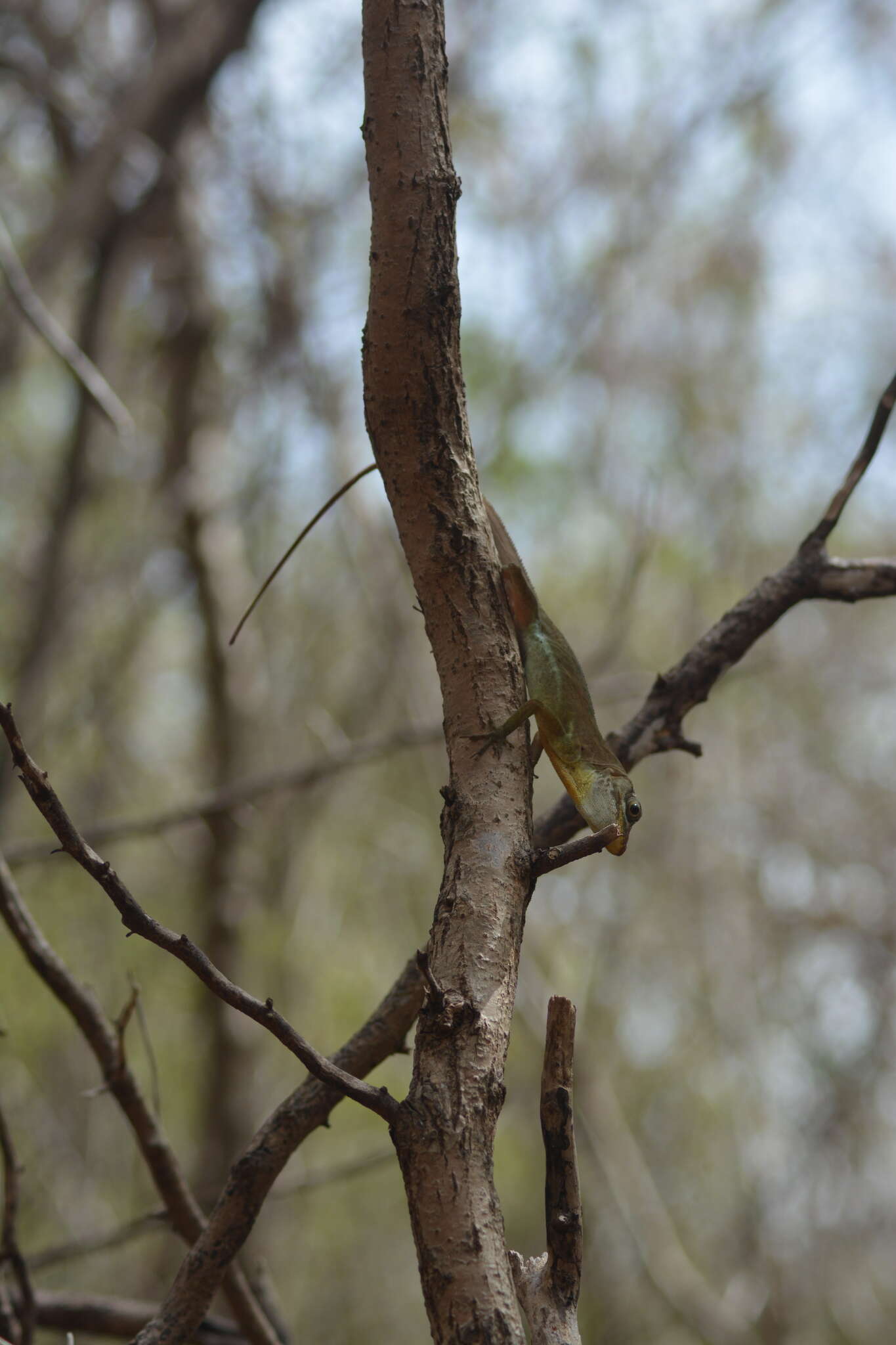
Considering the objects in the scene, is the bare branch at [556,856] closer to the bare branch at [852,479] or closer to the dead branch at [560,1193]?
the dead branch at [560,1193]

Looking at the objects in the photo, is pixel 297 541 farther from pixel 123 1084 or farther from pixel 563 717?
pixel 123 1084

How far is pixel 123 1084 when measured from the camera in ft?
7.70

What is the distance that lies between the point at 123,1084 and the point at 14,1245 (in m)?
0.41

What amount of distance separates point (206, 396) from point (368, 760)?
525 cm

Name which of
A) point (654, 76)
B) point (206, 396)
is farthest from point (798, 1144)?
point (654, 76)

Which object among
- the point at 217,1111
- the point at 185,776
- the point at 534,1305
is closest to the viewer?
the point at 534,1305

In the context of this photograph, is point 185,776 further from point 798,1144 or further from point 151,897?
point 798,1144

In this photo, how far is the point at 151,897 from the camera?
13.1 m

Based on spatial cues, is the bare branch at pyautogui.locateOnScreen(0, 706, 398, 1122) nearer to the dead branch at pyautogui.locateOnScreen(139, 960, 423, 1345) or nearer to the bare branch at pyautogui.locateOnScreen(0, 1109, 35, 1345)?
the dead branch at pyautogui.locateOnScreen(139, 960, 423, 1345)

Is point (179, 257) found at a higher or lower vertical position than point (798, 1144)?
higher

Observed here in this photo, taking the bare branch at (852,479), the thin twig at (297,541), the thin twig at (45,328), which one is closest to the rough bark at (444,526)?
the thin twig at (297,541)

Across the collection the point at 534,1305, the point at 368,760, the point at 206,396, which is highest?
the point at 206,396

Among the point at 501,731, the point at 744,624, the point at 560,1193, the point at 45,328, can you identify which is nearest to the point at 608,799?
the point at 744,624

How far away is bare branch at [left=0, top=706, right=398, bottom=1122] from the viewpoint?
1376mm
